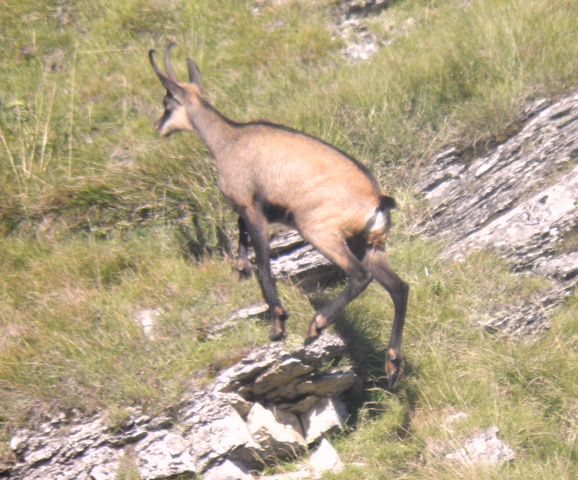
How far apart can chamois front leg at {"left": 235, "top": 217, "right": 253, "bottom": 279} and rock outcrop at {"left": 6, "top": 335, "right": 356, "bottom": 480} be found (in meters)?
0.93

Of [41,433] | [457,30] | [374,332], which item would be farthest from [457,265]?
[41,433]

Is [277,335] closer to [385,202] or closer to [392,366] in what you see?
[392,366]

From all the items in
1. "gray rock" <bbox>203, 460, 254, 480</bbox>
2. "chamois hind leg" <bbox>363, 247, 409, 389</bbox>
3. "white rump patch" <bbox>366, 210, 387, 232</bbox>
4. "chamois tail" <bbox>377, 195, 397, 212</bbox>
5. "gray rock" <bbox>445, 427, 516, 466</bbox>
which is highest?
"chamois tail" <bbox>377, 195, 397, 212</bbox>

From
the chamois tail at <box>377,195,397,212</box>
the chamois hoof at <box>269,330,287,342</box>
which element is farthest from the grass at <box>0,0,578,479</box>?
the chamois tail at <box>377,195,397,212</box>

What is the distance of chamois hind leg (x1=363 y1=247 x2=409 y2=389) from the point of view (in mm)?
5961

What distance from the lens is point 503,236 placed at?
691cm

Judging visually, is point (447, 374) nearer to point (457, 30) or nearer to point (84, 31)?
point (457, 30)

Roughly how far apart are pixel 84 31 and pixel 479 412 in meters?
6.93

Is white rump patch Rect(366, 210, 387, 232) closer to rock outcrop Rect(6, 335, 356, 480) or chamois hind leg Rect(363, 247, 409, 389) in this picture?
chamois hind leg Rect(363, 247, 409, 389)

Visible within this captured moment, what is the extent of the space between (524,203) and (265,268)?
2.50 meters

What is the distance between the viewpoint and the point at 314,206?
239 inches

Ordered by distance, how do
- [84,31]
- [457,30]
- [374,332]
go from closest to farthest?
[374,332]
[457,30]
[84,31]

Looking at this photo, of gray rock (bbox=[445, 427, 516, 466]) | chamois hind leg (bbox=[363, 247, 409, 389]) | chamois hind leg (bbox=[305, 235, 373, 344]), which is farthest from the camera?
chamois hind leg (bbox=[363, 247, 409, 389])

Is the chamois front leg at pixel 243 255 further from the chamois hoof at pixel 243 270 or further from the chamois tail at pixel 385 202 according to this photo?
the chamois tail at pixel 385 202
